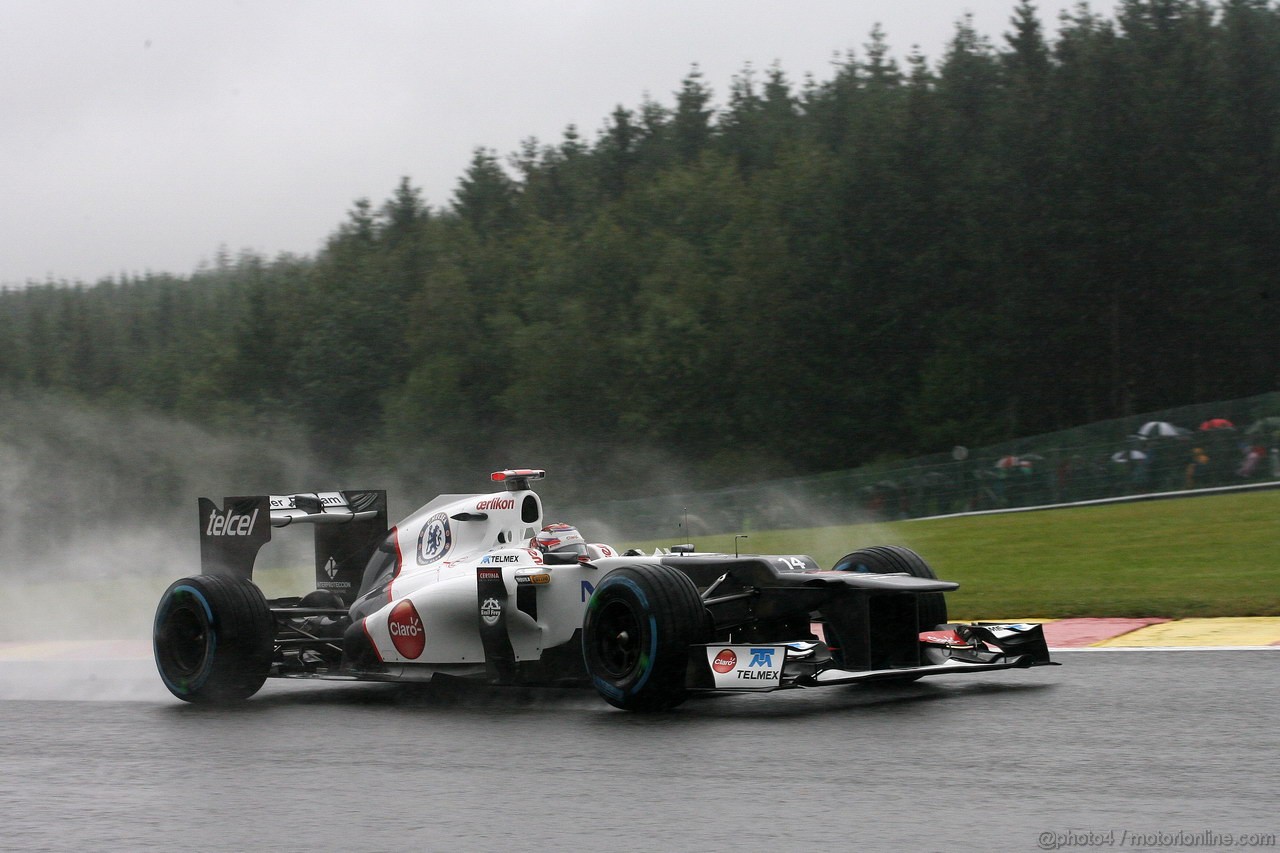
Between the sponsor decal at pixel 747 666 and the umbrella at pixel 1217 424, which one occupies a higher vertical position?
the umbrella at pixel 1217 424

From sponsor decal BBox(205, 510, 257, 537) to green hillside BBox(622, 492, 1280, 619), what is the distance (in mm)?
7056

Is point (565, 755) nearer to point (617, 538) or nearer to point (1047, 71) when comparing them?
point (617, 538)

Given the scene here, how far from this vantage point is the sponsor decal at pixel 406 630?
11031 millimetres

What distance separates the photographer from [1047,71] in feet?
211

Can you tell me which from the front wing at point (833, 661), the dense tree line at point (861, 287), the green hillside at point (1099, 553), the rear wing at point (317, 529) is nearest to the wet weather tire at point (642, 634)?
the front wing at point (833, 661)

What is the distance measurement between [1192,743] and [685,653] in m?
3.03

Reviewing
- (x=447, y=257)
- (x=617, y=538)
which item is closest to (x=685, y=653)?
(x=617, y=538)

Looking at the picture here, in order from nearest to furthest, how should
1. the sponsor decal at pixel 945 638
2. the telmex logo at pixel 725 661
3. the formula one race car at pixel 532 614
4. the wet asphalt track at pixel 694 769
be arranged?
1. the wet asphalt track at pixel 694 769
2. the telmex logo at pixel 725 661
3. the formula one race car at pixel 532 614
4. the sponsor decal at pixel 945 638

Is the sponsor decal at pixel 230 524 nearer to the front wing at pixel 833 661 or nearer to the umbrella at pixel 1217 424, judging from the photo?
the front wing at pixel 833 661

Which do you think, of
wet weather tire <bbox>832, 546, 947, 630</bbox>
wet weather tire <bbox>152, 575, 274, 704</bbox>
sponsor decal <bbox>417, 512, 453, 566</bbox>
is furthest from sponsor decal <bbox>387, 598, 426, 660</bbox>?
wet weather tire <bbox>832, 546, 947, 630</bbox>

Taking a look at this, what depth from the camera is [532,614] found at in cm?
1050

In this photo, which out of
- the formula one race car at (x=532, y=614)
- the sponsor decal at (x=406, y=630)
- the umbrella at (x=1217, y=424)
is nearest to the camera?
the formula one race car at (x=532, y=614)

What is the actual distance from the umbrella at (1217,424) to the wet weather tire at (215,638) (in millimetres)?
20633

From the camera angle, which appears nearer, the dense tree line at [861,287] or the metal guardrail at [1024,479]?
the metal guardrail at [1024,479]
